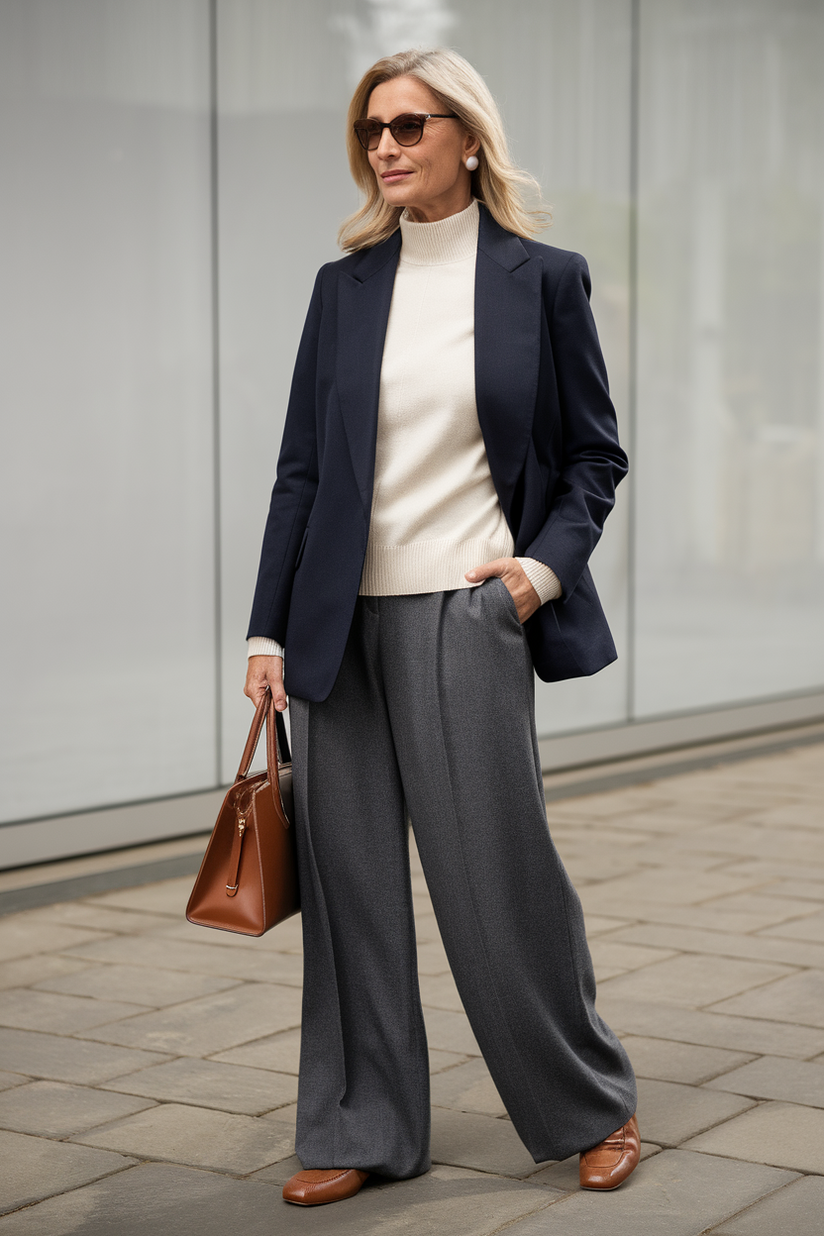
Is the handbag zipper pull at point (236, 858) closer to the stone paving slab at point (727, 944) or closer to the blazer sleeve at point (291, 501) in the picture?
the blazer sleeve at point (291, 501)

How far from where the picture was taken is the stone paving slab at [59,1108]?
10.7 ft

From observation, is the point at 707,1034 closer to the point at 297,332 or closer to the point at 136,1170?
the point at 136,1170

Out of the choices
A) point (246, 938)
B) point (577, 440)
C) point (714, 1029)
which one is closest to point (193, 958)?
point (246, 938)

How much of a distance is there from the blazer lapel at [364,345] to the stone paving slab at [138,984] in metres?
1.82

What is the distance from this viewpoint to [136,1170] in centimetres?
302

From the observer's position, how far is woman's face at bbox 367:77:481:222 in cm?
275

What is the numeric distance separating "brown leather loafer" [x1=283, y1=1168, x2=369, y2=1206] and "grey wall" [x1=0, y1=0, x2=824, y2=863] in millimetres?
2639

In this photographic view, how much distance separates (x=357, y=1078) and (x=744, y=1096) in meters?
0.89

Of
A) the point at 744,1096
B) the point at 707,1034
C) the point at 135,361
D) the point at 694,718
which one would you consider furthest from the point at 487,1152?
the point at 694,718

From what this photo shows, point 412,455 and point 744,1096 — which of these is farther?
point 744,1096

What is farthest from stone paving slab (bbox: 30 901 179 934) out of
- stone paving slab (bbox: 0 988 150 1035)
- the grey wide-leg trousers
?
the grey wide-leg trousers

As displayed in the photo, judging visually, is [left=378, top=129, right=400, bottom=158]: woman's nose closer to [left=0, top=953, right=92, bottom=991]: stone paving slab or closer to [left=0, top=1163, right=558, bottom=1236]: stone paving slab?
[left=0, top=1163, right=558, bottom=1236]: stone paving slab

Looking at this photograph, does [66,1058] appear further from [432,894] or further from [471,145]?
[471,145]

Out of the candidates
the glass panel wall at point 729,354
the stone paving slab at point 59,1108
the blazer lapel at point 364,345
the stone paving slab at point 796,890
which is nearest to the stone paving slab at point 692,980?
the stone paving slab at point 796,890
